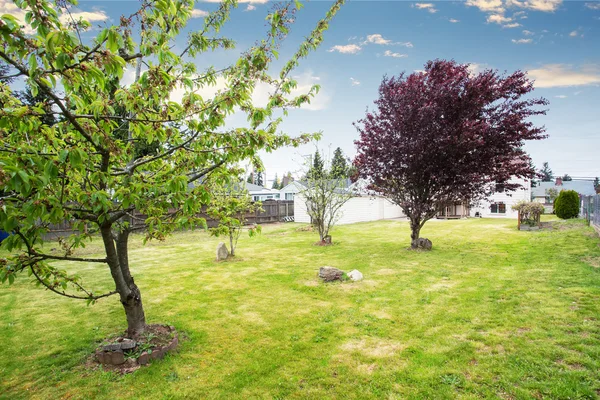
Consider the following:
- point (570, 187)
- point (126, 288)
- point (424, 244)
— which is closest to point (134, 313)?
point (126, 288)

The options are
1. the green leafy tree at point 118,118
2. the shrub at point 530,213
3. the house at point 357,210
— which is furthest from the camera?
the house at point 357,210

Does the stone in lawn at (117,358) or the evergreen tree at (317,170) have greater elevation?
the evergreen tree at (317,170)

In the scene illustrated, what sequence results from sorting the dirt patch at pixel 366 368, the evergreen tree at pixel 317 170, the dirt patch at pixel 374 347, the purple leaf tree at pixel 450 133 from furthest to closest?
the evergreen tree at pixel 317 170, the purple leaf tree at pixel 450 133, the dirt patch at pixel 374 347, the dirt patch at pixel 366 368

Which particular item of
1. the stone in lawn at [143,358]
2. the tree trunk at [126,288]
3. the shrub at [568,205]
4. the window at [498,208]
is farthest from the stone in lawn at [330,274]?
the window at [498,208]

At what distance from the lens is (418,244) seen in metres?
11.3

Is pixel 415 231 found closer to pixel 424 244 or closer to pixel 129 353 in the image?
pixel 424 244

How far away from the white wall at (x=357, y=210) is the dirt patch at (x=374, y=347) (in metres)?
18.4

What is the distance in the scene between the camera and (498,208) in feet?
82.9

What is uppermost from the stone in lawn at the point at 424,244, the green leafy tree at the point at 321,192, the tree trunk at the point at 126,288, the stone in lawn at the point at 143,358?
the green leafy tree at the point at 321,192

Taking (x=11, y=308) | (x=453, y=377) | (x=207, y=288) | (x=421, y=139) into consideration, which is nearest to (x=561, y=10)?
(x=421, y=139)

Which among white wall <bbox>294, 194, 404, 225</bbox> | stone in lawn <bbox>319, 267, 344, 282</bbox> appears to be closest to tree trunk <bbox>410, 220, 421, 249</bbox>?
stone in lawn <bbox>319, 267, 344, 282</bbox>

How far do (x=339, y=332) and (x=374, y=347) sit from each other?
67 centimetres

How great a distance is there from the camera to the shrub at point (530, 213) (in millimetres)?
15812

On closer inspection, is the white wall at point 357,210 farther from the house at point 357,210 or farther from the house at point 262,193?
the house at point 262,193
